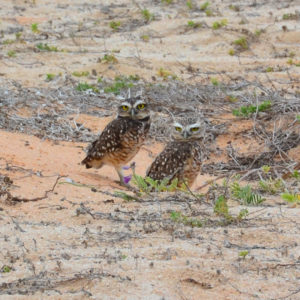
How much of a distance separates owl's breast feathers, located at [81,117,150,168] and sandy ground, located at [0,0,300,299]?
0.29 m

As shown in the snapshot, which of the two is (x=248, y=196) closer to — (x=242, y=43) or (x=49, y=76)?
(x=49, y=76)

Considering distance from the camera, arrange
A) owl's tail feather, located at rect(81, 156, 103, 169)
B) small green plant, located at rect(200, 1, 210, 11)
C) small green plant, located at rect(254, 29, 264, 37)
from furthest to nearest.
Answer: small green plant, located at rect(200, 1, 210, 11)
small green plant, located at rect(254, 29, 264, 37)
owl's tail feather, located at rect(81, 156, 103, 169)

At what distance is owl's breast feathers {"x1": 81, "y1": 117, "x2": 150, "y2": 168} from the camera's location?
9922 millimetres

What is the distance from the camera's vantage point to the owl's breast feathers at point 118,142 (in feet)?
32.6

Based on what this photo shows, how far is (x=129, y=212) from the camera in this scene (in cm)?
664

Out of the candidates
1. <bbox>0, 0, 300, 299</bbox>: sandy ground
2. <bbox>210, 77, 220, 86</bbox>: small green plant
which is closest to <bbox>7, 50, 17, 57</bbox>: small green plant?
<bbox>0, 0, 300, 299</bbox>: sandy ground

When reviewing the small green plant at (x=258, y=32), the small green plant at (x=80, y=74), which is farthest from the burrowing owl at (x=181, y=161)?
the small green plant at (x=258, y=32)

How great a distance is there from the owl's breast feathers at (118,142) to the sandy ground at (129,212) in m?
0.29

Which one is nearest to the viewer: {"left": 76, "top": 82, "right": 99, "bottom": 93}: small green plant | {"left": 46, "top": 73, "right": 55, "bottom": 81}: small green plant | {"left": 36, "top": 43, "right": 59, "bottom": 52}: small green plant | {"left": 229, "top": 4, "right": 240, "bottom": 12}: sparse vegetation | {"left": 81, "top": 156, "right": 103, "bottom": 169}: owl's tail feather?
{"left": 81, "top": 156, "right": 103, "bottom": 169}: owl's tail feather

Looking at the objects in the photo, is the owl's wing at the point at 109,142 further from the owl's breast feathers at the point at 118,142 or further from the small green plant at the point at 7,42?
the small green plant at the point at 7,42

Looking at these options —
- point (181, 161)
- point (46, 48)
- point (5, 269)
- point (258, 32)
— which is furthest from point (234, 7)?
point (5, 269)

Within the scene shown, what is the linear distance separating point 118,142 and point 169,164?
4.98ft

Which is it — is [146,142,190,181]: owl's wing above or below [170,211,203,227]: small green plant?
below

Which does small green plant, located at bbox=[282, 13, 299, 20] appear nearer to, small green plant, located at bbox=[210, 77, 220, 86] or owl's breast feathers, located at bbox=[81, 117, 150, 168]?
small green plant, located at bbox=[210, 77, 220, 86]
